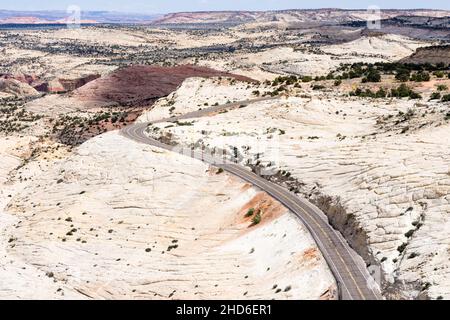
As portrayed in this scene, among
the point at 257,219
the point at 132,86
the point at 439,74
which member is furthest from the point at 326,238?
the point at 132,86

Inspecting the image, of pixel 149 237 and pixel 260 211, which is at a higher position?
pixel 260 211

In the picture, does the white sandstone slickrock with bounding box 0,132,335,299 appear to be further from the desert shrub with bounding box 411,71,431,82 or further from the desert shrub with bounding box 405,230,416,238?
the desert shrub with bounding box 411,71,431,82

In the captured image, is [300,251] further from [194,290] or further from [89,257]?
[89,257]

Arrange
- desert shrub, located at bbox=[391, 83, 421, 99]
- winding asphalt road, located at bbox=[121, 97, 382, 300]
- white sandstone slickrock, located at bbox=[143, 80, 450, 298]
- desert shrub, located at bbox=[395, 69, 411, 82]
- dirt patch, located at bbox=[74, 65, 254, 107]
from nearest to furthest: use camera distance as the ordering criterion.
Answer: winding asphalt road, located at bbox=[121, 97, 382, 300] < white sandstone slickrock, located at bbox=[143, 80, 450, 298] < desert shrub, located at bbox=[391, 83, 421, 99] < desert shrub, located at bbox=[395, 69, 411, 82] < dirt patch, located at bbox=[74, 65, 254, 107]

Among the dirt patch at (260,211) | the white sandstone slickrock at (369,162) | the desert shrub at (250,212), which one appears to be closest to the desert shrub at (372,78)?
the white sandstone slickrock at (369,162)

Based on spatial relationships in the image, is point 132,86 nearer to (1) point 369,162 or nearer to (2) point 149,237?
(2) point 149,237

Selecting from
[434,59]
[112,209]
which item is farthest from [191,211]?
[434,59]

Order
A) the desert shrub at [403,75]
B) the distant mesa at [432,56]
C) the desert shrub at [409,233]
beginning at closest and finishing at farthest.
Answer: the desert shrub at [409,233] → the desert shrub at [403,75] → the distant mesa at [432,56]

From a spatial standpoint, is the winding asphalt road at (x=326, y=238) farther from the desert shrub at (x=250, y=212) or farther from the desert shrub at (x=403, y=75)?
the desert shrub at (x=403, y=75)

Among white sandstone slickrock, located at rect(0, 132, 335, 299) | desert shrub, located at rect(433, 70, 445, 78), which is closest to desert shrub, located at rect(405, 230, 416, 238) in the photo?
white sandstone slickrock, located at rect(0, 132, 335, 299)
